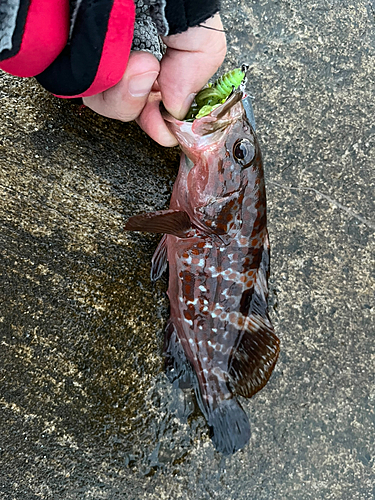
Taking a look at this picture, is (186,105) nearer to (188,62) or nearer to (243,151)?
(188,62)

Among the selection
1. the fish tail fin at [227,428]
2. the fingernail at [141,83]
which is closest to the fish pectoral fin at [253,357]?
the fish tail fin at [227,428]

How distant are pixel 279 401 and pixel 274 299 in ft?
2.19

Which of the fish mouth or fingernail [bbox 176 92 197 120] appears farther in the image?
fingernail [bbox 176 92 197 120]

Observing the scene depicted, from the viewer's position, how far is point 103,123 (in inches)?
109

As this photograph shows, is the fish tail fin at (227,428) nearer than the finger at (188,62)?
No

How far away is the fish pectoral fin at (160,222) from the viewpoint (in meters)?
2.25

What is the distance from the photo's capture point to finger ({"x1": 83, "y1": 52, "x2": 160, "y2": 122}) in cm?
209

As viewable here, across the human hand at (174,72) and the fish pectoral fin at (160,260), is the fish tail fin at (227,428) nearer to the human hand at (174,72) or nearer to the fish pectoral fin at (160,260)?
the fish pectoral fin at (160,260)

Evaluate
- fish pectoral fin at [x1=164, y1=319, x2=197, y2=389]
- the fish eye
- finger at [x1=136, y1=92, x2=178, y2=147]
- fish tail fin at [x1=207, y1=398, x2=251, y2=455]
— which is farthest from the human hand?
fish tail fin at [x1=207, y1=398, x2=251, y2=455]

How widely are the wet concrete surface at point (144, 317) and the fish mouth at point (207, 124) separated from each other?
502mm

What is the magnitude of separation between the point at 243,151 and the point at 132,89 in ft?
2.28

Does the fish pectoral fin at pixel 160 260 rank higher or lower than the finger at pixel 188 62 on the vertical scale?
lower

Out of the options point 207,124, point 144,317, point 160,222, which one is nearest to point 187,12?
point 207,124

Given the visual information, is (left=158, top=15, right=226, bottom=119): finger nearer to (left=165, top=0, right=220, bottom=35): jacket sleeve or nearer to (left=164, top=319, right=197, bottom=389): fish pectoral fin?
(left=165, top=0, right=220, bottom=35): jacket sleeve
